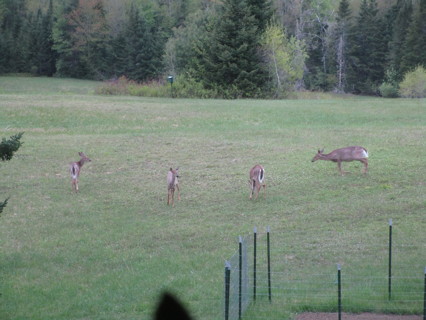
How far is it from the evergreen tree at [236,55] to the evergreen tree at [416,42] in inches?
909

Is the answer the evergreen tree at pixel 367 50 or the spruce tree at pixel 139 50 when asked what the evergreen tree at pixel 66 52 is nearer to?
the spruce tree at pixel 139 50

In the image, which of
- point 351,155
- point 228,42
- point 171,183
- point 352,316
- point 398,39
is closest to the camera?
point 352,316

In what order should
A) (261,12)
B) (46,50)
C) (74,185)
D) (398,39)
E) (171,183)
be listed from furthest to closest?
(46,50), (398,39), (261,12), (74,185), (171,183)

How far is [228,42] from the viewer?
4600 centimetres

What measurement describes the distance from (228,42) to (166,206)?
33300 mm

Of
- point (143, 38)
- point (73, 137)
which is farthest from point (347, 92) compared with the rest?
point (73, 137)

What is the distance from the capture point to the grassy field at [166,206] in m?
9.02

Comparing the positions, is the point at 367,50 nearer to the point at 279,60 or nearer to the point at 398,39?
the point at 398,39

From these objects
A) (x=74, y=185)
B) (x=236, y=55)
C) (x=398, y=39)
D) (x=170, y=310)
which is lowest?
(x=74, y=185)

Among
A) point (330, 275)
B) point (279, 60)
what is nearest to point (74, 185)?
point (330, 275)

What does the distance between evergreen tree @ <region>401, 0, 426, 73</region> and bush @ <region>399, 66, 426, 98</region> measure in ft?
28.2

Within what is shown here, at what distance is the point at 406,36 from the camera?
63.5 m

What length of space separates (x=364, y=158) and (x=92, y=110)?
62.4ft

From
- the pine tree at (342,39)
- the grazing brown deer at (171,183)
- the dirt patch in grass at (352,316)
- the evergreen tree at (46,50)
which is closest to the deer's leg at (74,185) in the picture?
the grazing brown deer at (171,183)
